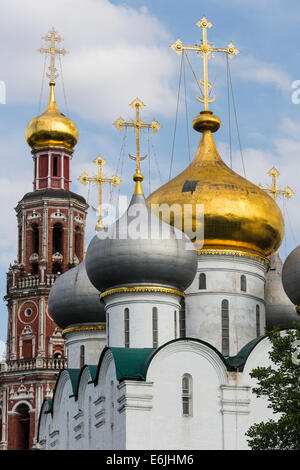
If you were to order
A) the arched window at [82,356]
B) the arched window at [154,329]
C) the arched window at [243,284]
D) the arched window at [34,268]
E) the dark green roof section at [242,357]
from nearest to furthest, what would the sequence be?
the dark green roof section at [242,357] → the arched window at [154,329] → the arched window at [243,284] → the arched window at [82,356] → the arched window at [34,268]

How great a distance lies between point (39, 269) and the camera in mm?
A: 53969

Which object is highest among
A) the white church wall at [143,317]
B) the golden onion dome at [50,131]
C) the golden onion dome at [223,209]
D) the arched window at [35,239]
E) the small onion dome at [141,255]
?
the golden onion dome at [50,131]

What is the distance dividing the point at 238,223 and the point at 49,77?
25.9m

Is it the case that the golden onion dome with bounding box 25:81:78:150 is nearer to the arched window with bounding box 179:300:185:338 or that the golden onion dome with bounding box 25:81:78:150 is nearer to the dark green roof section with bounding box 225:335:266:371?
the arched window with bounding box 179:300:185:338

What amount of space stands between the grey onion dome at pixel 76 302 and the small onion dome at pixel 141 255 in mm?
3742

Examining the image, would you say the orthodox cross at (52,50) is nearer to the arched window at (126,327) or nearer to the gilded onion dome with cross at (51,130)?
the gilded onion dome with cross at (51,130)

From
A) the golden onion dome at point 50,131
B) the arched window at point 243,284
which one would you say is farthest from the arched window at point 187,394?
the golden onion dome at point 50,131

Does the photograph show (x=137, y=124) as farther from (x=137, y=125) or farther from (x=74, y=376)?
(x=74, y=376)

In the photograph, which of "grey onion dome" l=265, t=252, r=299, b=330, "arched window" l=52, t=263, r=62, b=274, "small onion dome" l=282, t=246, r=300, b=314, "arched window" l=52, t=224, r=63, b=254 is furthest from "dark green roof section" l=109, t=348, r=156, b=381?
"arched window" l=52, t=224, r=63, b=254

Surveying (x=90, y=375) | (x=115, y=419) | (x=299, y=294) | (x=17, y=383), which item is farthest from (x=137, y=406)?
(x=17, y=383)

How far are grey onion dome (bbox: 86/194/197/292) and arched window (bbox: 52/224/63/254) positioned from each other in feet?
79.9

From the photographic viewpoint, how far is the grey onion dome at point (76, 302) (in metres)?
34.2
